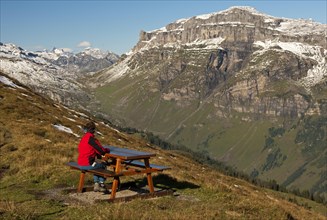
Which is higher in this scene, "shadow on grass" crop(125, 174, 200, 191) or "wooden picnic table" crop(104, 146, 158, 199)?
"wooden picnic table" crop(104, 146, 158, 199)

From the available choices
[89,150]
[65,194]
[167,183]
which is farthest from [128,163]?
[65,194]

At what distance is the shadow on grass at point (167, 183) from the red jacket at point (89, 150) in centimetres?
412

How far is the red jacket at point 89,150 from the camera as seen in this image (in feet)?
73.9

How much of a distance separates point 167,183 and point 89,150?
6247 mm

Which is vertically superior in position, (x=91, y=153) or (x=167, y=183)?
(x=91, y=153)

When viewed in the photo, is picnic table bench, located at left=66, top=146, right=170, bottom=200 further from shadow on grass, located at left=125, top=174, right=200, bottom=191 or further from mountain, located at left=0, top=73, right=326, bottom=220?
shadow on grass, located at left=125, top=174, right=200, bottom=191

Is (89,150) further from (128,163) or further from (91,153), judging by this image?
(128,163)

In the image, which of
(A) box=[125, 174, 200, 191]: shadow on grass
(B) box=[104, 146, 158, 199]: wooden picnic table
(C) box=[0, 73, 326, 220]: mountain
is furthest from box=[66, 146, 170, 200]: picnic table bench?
(A) box=[125, 174, 200, 191]: shadow on grass

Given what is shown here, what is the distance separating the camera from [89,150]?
22.7 meters

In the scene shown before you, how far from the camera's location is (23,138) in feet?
120

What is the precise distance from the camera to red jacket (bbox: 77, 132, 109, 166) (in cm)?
2252

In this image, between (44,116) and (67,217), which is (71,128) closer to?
(44,116)

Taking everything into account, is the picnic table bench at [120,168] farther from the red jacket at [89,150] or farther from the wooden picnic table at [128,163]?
the red jacket at [89,150]

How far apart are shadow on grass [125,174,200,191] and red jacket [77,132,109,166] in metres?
4.12
